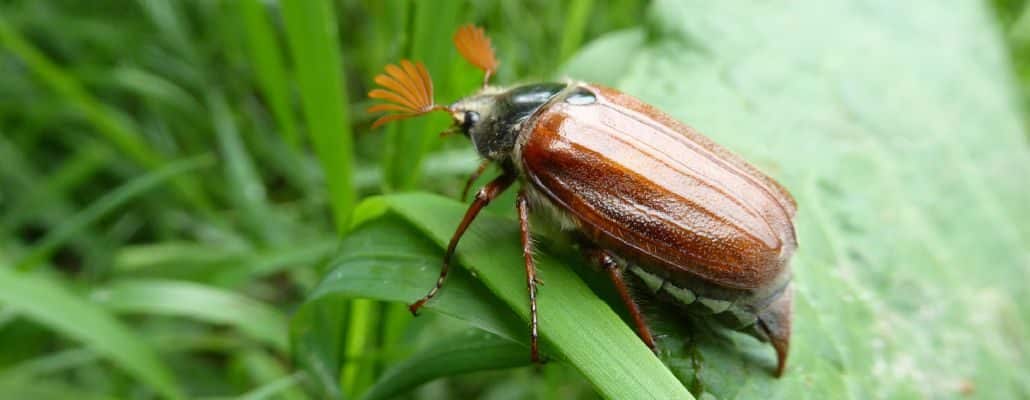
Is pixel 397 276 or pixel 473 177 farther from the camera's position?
pixel 473 177

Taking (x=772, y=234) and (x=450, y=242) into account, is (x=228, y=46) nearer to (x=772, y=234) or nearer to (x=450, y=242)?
(x=450, y=242)

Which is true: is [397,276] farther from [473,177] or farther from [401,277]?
[473,177]

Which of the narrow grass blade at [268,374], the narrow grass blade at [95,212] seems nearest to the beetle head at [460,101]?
the narrow grass blade at [268,374]

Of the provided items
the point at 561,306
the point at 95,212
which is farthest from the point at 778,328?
the point at 95,212

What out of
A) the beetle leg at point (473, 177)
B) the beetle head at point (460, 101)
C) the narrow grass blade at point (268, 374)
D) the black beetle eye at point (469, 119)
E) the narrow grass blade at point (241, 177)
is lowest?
the narrow grass blade at point (268, 374)

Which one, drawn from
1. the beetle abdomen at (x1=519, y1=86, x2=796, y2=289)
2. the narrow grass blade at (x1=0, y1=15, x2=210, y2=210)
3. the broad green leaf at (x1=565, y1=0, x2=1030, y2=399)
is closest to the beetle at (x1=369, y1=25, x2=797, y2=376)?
A: the beetle abdomen at (x1=519, y1=86, x2=796, y2=289)

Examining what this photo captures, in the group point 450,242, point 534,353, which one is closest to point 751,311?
point 534,353

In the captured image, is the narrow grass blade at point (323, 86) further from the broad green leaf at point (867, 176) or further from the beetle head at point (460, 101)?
the broad green leaf at point (867, 176)

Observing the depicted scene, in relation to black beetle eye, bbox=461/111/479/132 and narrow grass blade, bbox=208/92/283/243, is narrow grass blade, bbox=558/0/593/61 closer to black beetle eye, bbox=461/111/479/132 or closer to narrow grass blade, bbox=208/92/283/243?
black beetle eye, bbox=461/111/479/132
